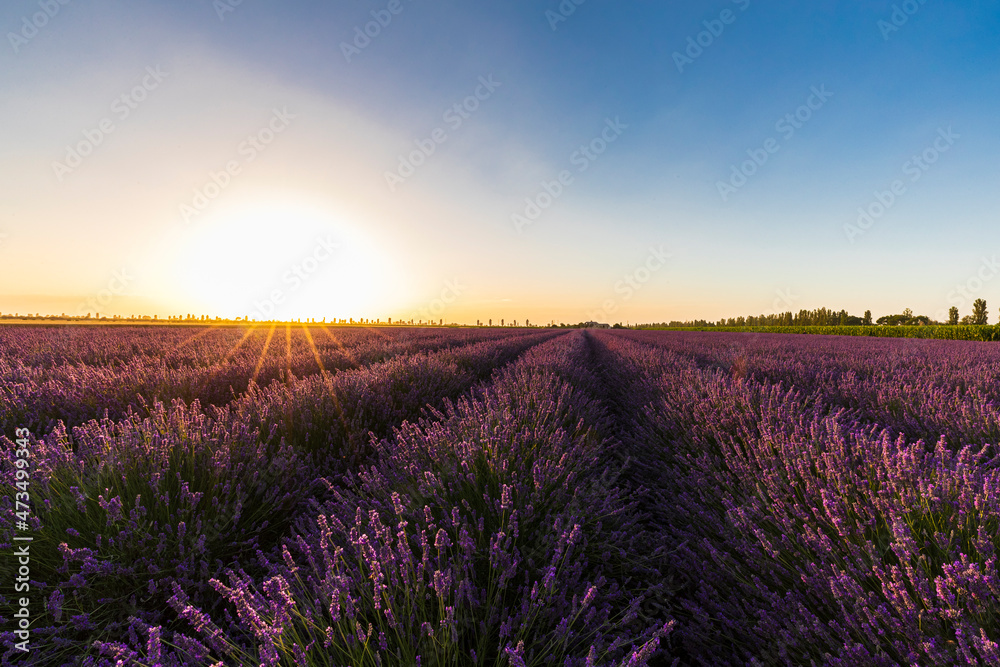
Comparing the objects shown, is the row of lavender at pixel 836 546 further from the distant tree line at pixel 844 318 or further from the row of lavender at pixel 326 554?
the distant tree line at pixel 844 318

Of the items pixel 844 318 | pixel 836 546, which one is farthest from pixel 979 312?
pixel 836 546

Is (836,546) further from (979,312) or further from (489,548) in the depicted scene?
(979,312)

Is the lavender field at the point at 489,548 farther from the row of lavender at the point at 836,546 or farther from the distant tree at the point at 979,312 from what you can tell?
the distant tree at the point at 979,312

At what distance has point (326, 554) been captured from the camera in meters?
1.16

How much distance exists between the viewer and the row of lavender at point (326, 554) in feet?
3.61

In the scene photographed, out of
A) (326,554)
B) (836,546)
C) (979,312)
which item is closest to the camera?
(326,554)

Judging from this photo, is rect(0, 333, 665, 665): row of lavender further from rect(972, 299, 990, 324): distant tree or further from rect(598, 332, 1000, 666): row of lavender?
rect(972, 299, 990, 324): distant tree

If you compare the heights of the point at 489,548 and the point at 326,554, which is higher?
the point at 326,554

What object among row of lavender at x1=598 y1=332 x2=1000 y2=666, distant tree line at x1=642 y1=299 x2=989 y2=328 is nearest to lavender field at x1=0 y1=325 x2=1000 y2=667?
row of lavender at x1=598 y1=332 x2=1000 y2=666

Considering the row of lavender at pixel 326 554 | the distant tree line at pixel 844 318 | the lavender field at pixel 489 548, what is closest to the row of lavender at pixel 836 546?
the lavender field at pixel 489 548

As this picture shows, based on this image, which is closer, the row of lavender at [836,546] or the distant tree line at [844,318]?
the row of lavender at [836,546]

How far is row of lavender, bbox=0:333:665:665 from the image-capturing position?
1102 mm

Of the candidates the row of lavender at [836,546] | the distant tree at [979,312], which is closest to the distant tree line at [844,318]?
the distant tree at [979,312]

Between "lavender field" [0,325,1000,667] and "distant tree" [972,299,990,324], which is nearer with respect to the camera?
"lavender field" [0,325,1000,667]
